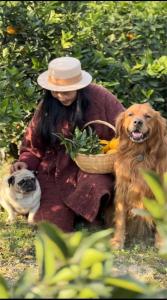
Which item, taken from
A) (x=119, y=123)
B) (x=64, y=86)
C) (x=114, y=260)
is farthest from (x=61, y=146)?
(x=114, y=260)

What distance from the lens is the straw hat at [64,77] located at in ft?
16.7

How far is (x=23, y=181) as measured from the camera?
5.22 m

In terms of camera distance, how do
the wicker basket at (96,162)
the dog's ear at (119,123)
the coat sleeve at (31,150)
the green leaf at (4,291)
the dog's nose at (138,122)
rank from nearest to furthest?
the green leaf at (4,291) < the dog's nose at (138,122) < the dog's ear at (119,123) < the wicker basket at (96,162) < the coat sleeve at (31,150)

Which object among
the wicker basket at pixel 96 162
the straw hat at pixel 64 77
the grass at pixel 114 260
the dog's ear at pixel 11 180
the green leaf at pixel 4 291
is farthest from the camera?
the dog's ear at pixel 11 180

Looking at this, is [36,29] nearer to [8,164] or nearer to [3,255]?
[8,164]

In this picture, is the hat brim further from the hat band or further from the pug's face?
the pug's face

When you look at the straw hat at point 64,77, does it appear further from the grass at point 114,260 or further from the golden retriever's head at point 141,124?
the grass at point 114,260

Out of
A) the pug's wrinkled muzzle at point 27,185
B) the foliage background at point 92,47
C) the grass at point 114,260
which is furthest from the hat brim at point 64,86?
the grass at point 114,260

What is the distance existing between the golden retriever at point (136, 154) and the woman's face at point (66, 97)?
1.66 ft

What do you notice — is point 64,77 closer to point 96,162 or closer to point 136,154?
point 96,162

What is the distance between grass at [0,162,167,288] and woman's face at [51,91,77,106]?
1110 mm

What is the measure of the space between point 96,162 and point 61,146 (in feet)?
1.72

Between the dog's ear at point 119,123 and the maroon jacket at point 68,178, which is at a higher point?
the dog's ear at point 119,123

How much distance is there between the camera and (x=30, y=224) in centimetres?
550
